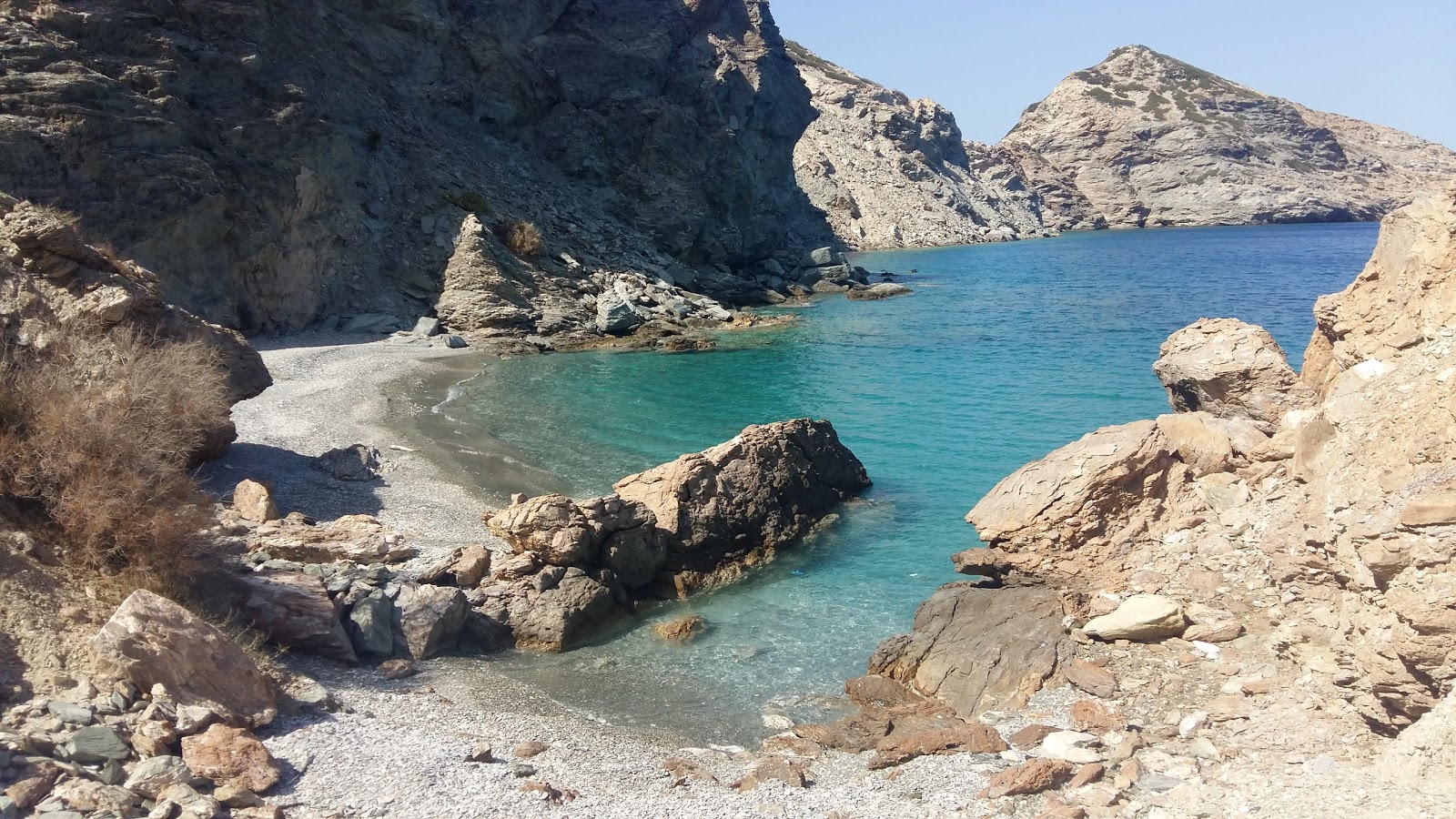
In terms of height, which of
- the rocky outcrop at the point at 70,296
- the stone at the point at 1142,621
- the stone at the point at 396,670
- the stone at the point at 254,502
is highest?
the rocky outcrop at the point at 70,296

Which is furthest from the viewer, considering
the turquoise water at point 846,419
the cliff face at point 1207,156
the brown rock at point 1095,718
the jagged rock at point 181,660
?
the cliff face at point 1207,156

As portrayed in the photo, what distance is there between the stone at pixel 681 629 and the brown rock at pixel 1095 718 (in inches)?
206

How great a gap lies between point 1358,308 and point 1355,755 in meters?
5.76

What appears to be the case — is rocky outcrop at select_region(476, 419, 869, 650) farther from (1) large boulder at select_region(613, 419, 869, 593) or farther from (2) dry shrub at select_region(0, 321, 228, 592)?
(2) dry shrub at select_region(0, 321, 228, 592)

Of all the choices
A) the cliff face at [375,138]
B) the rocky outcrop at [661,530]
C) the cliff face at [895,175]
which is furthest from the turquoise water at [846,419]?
the cliff face at [895,175]

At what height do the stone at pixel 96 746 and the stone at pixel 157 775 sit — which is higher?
the stone at pixel 96 746

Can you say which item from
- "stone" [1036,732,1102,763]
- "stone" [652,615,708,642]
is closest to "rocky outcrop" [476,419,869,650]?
"stone" [652,615,708,642]

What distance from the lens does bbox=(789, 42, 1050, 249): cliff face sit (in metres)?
112

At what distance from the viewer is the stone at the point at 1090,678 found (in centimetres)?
1029

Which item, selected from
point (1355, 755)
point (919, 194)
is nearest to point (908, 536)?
point (1355, 755)

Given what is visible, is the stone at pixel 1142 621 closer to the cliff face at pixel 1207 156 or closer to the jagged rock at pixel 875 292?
the jagged rock at pixel 875 292

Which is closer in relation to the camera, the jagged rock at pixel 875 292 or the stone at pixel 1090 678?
the stone at pixel 1090 678

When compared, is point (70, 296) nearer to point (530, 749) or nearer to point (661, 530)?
point (661, 530)

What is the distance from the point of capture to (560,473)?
20766 millimetres
